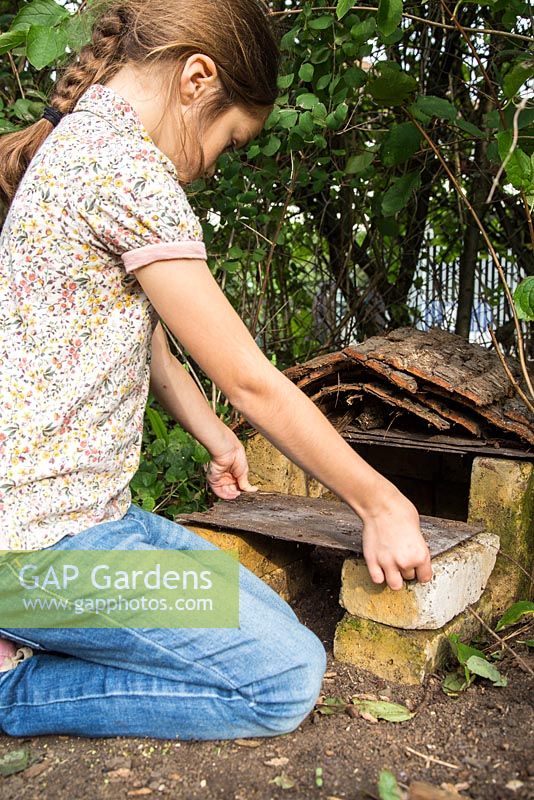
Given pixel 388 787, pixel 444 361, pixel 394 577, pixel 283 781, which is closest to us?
pixel 388 787

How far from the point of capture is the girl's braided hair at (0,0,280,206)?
1736 mm

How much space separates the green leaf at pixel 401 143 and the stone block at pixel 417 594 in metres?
1.19

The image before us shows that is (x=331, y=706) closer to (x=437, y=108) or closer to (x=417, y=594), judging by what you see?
(x=417, y=594)

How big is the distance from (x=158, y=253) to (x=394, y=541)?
758 millimetres

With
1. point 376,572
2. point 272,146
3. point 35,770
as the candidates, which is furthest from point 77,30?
point 35,770

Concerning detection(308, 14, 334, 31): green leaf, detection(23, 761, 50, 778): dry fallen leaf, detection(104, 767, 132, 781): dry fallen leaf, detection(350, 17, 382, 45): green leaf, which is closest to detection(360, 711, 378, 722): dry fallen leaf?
detection(104, 767, 132, 781): dry fallen leaf

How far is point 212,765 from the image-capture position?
1.65m

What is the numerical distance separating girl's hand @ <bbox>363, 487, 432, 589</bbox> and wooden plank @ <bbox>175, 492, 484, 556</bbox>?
0.62ft

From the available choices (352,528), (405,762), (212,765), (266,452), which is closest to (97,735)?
(212,765)

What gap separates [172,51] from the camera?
1729mm

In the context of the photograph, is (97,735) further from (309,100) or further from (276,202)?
(276,202)

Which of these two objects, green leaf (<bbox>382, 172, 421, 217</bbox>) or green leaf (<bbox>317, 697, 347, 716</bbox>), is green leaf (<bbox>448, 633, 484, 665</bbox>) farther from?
green leaf (<bbox>382, 172, 421, 217</bbox>)

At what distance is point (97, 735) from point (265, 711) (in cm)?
37
